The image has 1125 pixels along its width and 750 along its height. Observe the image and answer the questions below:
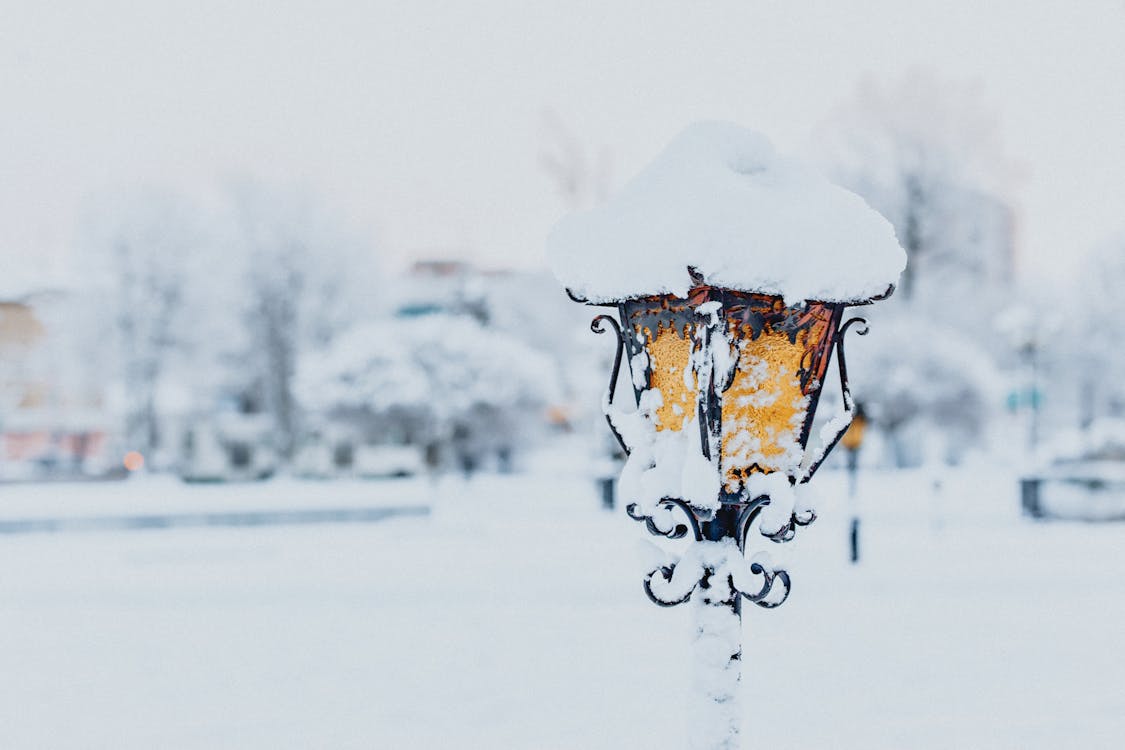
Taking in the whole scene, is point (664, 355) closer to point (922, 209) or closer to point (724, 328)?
point (724, 328)

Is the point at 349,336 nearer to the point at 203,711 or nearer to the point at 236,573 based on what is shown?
the point at 236,573

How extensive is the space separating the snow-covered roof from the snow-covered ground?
0.97 metres

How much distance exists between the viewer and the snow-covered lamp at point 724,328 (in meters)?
3.07

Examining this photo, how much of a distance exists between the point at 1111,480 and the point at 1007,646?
12042mm

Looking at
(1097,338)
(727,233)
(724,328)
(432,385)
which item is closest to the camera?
(727,233)

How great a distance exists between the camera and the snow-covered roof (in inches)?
119

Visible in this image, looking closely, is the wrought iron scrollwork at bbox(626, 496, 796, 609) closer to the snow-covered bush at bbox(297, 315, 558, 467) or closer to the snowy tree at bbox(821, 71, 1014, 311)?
the snow-covered bush at bbox(297, 315, 558, 467)

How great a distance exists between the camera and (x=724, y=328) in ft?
10.2

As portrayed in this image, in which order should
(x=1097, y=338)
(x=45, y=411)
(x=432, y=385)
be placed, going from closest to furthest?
1. (x=432, y=385)
2. (x=1097, y=338)
3. (x=45, y=411)

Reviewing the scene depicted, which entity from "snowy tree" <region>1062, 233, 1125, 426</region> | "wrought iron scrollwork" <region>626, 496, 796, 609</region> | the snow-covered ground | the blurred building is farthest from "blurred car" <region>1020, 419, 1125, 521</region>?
the blurred building

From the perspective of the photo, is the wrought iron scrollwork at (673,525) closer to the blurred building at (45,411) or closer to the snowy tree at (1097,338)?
the snowy tree at (1097,338)

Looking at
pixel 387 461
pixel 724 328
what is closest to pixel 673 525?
pixel 724 328

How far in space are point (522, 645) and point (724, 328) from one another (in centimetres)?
677

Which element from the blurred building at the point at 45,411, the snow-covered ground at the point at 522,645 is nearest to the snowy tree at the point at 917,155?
the snow-covered ground at the point at 522,645
